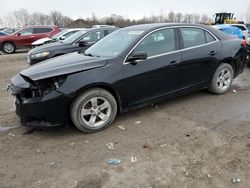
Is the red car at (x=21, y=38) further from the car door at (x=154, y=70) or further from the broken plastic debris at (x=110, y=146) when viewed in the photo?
the broken plastic debris at (x=110, y=146)

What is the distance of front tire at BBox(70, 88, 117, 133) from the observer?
12.6 feet

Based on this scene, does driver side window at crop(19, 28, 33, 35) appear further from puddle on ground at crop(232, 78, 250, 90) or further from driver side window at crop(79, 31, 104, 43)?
puddle on ground at crop(232, 78, 250, 90)

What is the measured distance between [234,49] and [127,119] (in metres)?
2.97

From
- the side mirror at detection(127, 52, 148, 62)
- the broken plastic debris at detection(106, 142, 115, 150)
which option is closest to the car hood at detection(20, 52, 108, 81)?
the side mirror at detection(127, 52, 148, 62)

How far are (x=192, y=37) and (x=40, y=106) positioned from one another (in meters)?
3.20

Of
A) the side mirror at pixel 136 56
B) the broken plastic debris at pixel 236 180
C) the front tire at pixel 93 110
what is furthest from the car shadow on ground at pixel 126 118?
the broken plastic debris at pixel 236 180

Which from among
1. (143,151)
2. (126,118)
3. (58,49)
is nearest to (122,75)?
(126,118)

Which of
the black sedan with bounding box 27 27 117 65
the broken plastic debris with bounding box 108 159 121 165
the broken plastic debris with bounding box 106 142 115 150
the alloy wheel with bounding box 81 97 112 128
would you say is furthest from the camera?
the black sedan with bounding box 27 27 117 65

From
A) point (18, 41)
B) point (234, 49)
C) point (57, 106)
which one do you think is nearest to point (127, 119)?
point (57, 106)

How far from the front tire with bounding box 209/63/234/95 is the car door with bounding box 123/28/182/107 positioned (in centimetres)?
109

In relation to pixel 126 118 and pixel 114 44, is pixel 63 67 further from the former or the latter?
pixel 126 118

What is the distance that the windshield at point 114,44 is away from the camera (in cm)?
443

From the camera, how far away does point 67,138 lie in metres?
3.94

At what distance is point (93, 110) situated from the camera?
13.1 ft
